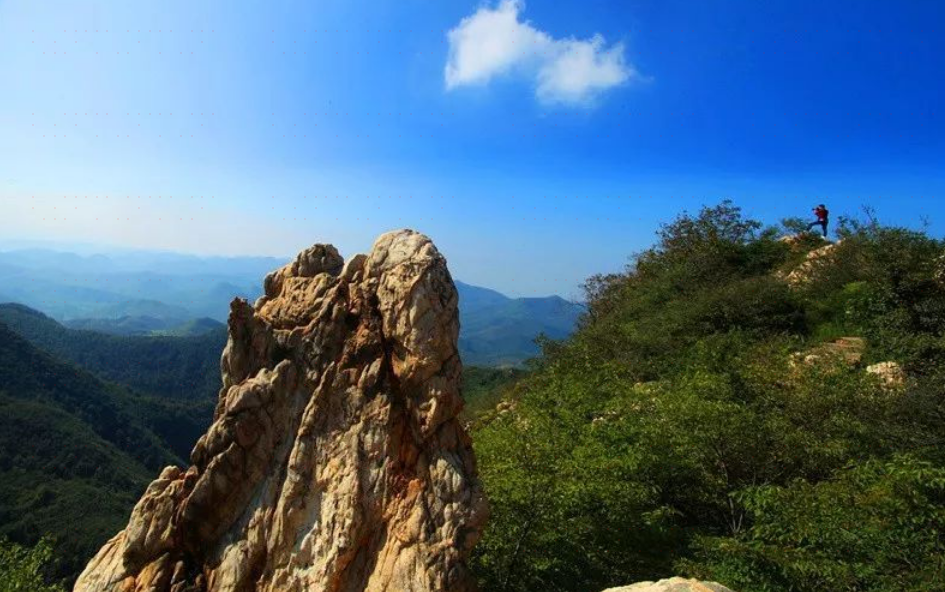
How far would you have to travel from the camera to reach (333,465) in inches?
379

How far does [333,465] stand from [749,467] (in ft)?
33.3

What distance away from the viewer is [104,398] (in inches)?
5458

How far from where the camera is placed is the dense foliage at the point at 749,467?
9.38 meters

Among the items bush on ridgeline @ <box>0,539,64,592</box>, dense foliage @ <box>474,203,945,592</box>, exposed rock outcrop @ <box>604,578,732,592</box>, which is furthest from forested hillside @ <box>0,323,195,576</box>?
exposed rock outcrop @ <box>604,578,732,592</box>

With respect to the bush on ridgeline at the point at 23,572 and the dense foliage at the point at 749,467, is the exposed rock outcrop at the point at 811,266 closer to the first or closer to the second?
the dense foliage at the point at 749,467

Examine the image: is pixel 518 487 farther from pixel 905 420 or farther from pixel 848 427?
pixel 905 420

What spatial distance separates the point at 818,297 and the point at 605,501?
77.5ft

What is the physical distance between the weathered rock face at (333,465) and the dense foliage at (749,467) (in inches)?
107

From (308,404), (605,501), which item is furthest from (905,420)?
(308,404)

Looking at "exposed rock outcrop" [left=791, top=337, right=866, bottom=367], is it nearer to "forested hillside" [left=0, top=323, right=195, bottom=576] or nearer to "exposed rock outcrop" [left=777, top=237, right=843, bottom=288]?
"exposed rock outcrop" [left=777, top=237, right=843, bottom=288]

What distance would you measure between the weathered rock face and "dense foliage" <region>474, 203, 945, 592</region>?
2.72 metres

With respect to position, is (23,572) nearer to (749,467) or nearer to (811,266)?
(749,467)

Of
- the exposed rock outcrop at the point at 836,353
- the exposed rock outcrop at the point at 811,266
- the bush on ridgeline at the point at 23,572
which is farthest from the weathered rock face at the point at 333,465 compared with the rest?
→ the exposed rock outcrop at the point at 811,266

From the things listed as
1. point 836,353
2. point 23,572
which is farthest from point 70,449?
point 836,353
